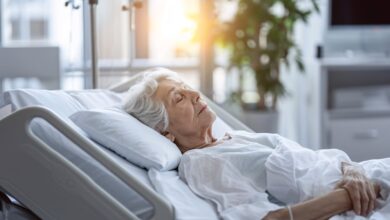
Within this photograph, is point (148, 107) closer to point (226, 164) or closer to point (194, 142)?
point (194, 142)

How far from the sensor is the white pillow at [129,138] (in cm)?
178

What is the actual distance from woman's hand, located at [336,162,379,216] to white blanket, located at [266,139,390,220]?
0.8 inches

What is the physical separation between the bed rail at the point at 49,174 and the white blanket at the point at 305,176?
44 cm

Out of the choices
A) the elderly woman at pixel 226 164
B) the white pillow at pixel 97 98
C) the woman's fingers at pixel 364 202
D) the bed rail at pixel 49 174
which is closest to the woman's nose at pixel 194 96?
the elderly woman at pixel 226 164

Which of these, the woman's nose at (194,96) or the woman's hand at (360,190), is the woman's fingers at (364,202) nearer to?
the woman's hand at (360,190)

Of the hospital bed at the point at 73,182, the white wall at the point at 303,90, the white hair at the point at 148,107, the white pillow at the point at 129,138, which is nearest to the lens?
the hospital bed at the point at 73,182

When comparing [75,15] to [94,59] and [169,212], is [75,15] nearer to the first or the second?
[94,59]

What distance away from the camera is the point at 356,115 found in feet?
12.8

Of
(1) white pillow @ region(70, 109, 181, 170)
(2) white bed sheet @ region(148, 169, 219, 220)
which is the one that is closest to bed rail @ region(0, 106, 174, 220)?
(2) white bed sheet @ region(148, 169, 219, 220)

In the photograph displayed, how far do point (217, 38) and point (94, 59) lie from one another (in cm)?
151

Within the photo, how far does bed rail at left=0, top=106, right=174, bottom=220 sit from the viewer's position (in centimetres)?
155

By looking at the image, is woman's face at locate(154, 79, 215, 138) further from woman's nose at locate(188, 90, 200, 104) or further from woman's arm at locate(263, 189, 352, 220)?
woman's arm at locate(263, 189, 352, 220)

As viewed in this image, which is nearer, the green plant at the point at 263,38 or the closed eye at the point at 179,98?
the closed eye at the point at 179,98

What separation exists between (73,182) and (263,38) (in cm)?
258
